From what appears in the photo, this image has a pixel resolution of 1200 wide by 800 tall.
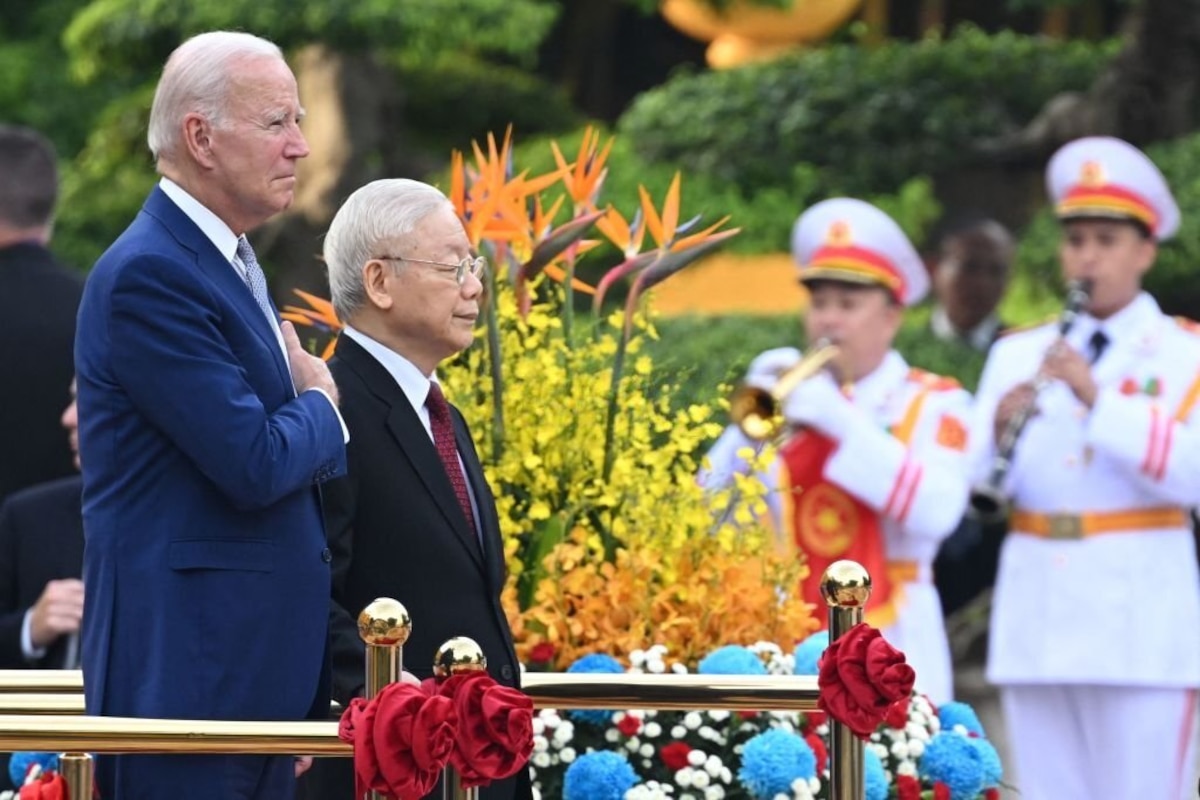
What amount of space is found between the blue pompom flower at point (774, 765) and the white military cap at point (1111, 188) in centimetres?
303

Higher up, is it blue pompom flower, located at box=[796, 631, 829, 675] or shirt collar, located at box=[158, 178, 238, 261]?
shirt collar, located at box=[158, 178, 238, 261]

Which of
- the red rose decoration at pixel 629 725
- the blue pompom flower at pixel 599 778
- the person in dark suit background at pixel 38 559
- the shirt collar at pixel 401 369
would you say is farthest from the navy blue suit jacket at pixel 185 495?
the person in dark suit background at pixel 38 559

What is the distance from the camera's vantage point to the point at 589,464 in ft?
16.5

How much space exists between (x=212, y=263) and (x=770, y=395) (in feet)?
10.8

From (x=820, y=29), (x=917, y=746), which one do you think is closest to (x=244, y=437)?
(x=917, y=746)

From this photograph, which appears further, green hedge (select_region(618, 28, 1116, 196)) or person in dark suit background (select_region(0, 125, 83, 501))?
green hedge (select_region(618, 28, 1116, 196))

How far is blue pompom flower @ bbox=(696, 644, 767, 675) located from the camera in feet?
15.5

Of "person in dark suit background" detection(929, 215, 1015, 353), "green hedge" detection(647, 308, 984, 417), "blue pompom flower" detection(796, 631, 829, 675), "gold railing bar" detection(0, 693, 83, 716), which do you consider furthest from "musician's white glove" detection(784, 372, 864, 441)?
"gold railing bar" detection(0, 693, 83, 716)

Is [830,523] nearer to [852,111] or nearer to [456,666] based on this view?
[852,111]

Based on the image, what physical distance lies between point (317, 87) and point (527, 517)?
6.34m

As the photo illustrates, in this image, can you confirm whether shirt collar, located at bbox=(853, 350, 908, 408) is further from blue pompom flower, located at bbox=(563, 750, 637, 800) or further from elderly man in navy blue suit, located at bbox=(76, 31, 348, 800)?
elderly man in navy blue suit, located at bbox=(76, 31, 348, 800)

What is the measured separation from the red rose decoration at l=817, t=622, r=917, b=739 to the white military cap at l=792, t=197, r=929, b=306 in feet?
11.5

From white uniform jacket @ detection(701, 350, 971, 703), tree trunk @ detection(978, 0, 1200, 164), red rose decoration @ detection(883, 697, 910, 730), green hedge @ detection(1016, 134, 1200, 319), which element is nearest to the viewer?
red rose decoration @ detection(883, 697, 910, 730)

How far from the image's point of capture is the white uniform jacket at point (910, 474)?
687cm
